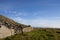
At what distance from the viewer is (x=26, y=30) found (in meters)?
55.2

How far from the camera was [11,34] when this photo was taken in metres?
48.9

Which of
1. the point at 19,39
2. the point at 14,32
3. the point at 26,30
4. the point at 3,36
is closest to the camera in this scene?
the point at 19,39

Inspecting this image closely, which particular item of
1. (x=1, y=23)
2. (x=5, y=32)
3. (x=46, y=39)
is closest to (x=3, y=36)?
(x=5, y=32)

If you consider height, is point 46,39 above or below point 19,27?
below

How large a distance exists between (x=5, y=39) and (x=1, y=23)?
243 inches

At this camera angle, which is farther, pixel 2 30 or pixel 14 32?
pixel 14 32

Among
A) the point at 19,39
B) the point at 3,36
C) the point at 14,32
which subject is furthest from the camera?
the point at 14,32

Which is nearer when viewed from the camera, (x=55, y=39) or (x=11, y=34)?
(x=55, y=39)

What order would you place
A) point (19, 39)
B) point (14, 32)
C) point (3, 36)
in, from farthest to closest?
point (14, 32) → point (3, 36) → point (19, 39)

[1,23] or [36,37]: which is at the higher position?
[1,23]

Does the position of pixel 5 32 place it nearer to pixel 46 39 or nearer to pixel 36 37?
pixel 36 37

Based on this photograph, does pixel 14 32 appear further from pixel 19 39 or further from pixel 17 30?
pixel 19 39

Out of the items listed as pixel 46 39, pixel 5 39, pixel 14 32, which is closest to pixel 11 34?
pixel 14 32

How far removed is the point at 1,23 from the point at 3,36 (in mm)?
4441
